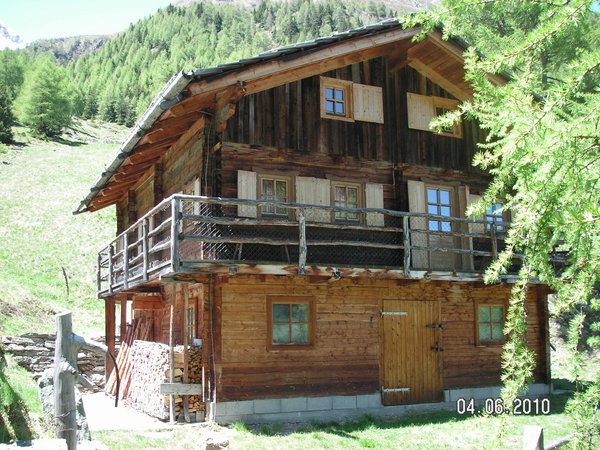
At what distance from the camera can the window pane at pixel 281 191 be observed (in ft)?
51.2

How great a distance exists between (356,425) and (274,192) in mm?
5556

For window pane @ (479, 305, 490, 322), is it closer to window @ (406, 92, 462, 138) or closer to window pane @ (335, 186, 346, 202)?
window @ (406, 92, 462, 138)

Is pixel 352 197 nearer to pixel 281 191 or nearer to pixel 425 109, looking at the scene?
pixel 281 191

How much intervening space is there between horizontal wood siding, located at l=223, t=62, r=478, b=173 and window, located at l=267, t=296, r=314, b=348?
11.9 ft

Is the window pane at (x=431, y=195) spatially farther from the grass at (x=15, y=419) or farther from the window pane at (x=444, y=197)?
the grass at (x=15, y=419)

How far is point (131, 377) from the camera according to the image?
17.5 metres

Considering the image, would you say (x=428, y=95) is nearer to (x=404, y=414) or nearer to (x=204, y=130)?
(x=204, y=130)

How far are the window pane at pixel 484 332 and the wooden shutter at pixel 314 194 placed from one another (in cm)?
552

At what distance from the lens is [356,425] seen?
14.0m

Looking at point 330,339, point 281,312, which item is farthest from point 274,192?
point 330,339

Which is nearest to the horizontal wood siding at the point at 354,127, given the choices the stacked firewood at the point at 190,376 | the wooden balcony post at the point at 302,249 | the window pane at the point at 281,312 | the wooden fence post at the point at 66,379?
the wooden balcony post at the point at 302,249

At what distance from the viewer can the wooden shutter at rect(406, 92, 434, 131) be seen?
1755 cm

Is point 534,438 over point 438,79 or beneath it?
beneath

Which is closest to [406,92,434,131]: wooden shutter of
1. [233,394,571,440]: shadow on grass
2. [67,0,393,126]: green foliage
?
[233,394,571,440]: shadow on grass
